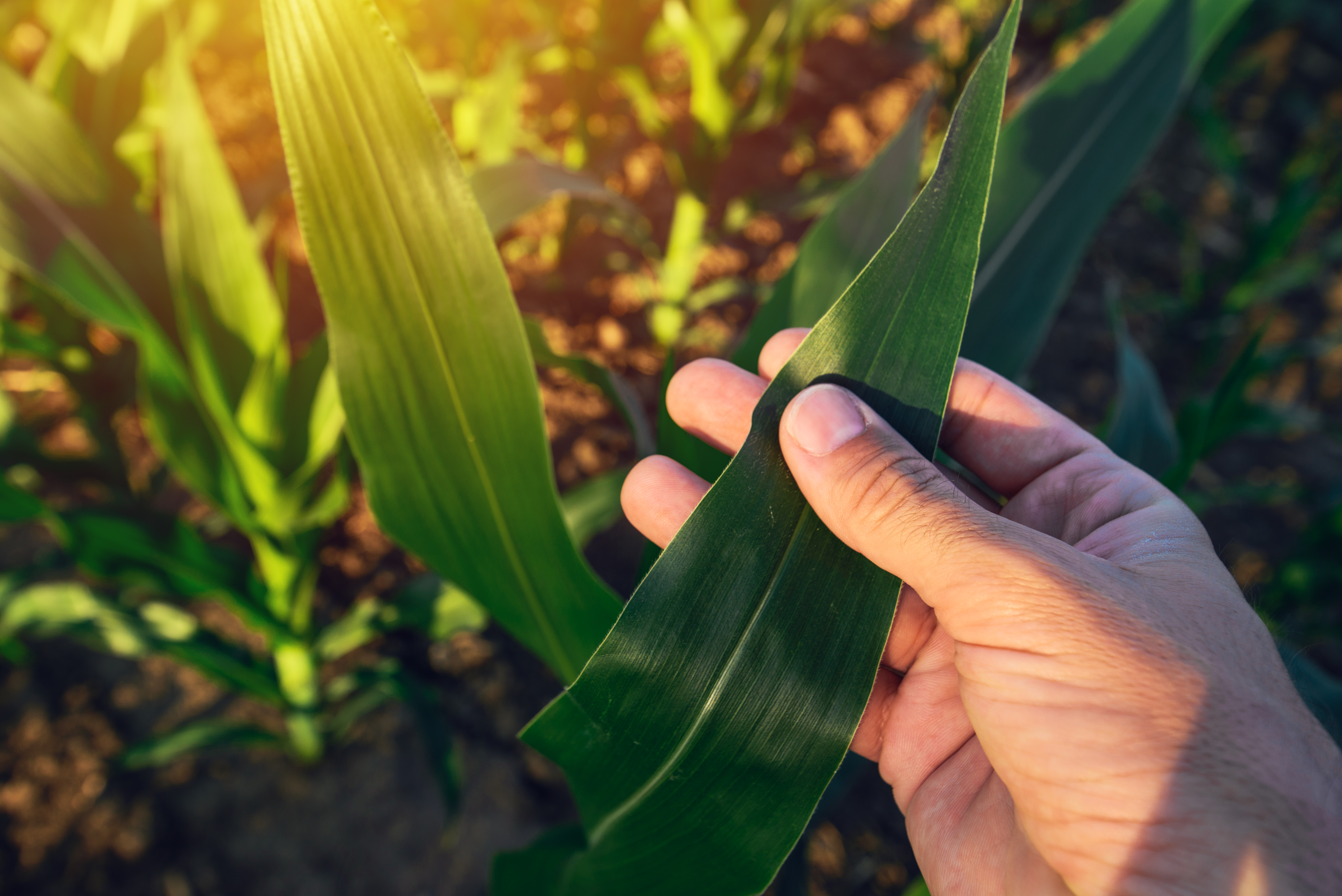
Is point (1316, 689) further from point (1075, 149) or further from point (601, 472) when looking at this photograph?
point (601, 472)

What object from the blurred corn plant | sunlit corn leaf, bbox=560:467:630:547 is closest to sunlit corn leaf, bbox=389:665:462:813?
the blurred corn plant

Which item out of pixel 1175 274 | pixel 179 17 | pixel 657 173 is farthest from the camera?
pixel 1175 274

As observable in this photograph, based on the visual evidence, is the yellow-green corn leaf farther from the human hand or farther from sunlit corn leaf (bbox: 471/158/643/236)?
the human hand

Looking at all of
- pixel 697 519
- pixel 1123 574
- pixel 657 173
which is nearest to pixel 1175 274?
pixel 657 173

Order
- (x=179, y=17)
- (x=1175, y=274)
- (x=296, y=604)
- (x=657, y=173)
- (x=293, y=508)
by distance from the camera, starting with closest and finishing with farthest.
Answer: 1. (x=293, y=508)
2. (x=296, y=604)
3. (x=179, y=17)
4. (x=657, y=173)
5. (x=1175, y=274)

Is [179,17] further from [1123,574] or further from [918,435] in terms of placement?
[1123,574]

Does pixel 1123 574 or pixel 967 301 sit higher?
pixel 967 301

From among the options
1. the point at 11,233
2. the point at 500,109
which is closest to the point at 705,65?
the point at 500,109
